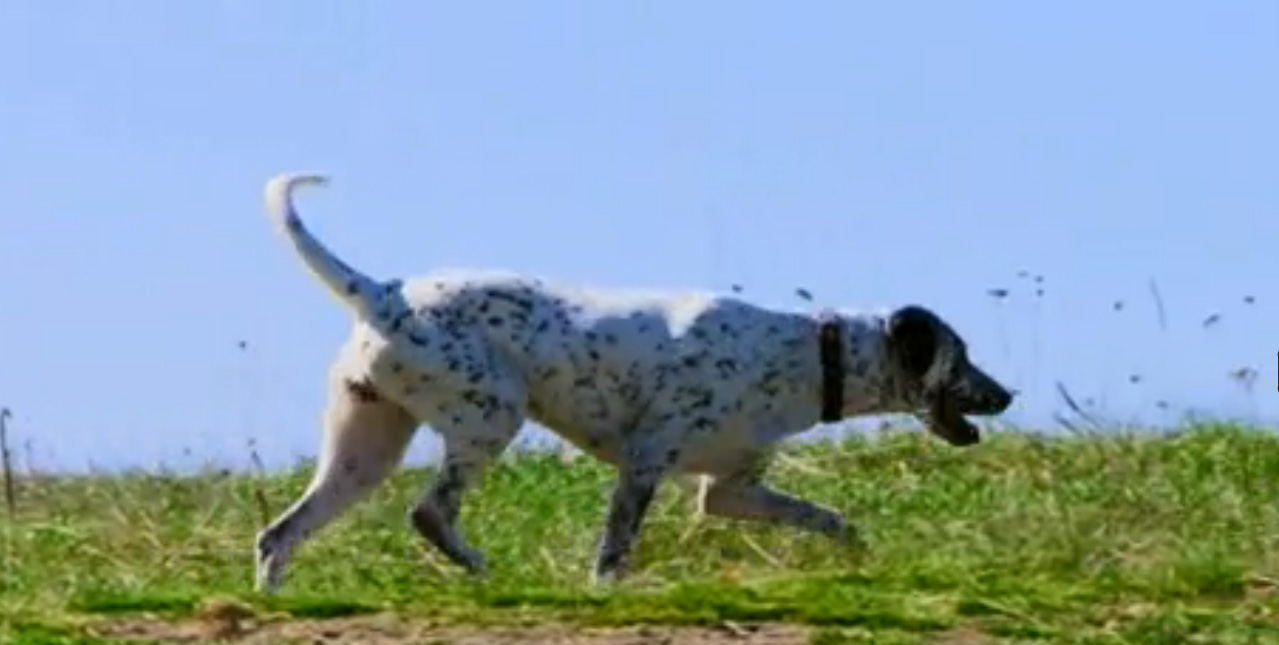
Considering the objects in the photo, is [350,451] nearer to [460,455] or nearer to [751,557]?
[460,455]

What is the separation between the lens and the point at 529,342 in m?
10.6

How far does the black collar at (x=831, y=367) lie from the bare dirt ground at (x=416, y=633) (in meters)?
3.45

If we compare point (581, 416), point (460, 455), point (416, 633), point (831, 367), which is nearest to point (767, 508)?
point (831, 367)

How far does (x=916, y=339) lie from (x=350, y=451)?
1.77 meters

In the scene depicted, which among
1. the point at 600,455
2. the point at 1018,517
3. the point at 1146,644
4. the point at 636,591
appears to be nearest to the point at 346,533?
the point at 600,455

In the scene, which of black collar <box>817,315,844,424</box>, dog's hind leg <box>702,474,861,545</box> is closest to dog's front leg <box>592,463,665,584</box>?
dog's hind leg <box>702,474,861,545</box>

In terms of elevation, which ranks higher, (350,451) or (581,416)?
(581,416)

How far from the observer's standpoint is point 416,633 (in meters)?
7.57

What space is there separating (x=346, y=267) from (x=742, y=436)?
1.28 m

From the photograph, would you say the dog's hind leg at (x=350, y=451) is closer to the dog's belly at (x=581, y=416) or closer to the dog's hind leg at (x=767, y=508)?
the dog's belly at (x=581, y=416)

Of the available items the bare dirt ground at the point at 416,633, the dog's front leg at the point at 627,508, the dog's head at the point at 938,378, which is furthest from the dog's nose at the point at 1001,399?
the bare dirt ground at the point at 416,633

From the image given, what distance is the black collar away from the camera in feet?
36.4

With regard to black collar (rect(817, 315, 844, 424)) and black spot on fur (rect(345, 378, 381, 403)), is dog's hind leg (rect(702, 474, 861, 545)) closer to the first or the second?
black collar (rect(817, 315, 844, 424))

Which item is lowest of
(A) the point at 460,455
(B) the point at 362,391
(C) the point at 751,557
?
(C) the point at 751,557
